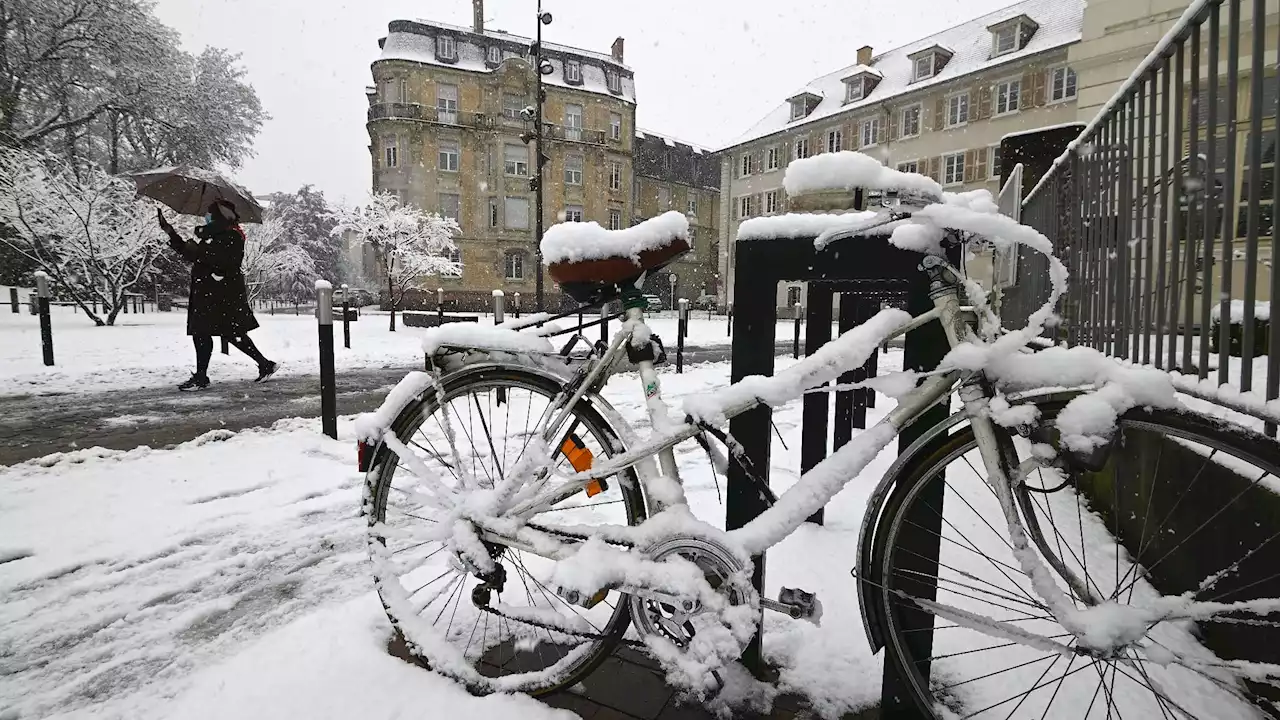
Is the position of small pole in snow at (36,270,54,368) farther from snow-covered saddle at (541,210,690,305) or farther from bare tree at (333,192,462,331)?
bare tree at (333,192,462,331)

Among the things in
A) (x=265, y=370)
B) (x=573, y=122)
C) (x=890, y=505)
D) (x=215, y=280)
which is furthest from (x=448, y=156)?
(x=890, y=505)

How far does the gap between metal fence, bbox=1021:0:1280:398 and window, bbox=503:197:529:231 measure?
36.4 meters

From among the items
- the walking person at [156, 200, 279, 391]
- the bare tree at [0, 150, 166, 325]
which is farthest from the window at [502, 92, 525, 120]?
the walking person at [156, 200, 279, 391]

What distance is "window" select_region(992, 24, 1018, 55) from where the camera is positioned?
26391mm

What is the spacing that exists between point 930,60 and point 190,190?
3227 centimetres

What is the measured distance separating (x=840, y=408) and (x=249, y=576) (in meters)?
3.24

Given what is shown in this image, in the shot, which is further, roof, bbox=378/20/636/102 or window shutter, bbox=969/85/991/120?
roof, bbox=378/20/636/102

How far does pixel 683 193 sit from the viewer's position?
49844 mm

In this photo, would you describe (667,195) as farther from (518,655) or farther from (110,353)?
(518,655)

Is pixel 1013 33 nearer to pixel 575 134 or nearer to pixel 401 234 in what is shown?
pixel 575 134

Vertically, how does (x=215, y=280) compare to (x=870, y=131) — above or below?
below

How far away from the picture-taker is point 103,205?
17.9m

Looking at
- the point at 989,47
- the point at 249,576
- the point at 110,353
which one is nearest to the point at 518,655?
the point at 249,576

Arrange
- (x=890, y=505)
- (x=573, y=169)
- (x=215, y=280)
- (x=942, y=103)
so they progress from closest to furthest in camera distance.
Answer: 1. (x=890, y=505)
2. (x=215, y=280)
3. (x=942, y=103)
4. (x=573, y=169)
